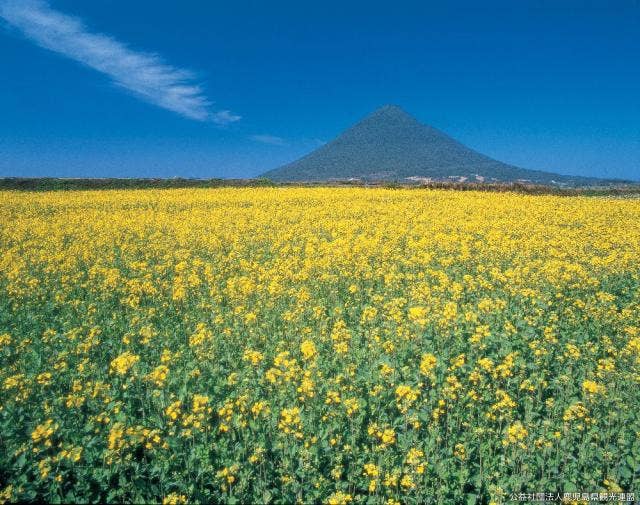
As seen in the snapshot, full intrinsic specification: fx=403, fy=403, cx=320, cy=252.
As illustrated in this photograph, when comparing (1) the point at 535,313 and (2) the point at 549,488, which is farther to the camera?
(1) the point at 535,313

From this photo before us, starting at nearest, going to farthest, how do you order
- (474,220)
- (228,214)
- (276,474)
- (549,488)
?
(549,488)
(276,474)
(474,220)
(228,214)

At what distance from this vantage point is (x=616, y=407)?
15.5 feet

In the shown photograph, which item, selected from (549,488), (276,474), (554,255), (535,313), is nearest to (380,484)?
(276,474)

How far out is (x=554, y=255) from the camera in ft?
36.4

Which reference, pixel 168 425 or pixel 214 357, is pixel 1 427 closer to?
pixel 168 425

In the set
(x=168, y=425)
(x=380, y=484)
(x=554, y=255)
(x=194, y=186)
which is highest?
(x=194, y=186)

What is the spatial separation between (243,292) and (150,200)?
23463 mm

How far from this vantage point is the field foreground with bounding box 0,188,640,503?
12.4 ft

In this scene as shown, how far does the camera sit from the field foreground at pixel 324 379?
12.4ft

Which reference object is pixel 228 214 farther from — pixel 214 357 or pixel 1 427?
pixel 1 427

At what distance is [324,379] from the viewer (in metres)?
5.20

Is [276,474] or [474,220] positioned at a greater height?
[474,220]

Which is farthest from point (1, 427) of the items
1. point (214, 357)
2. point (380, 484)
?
point (380, 484)

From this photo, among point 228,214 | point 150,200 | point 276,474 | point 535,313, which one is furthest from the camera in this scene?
point 150,200
